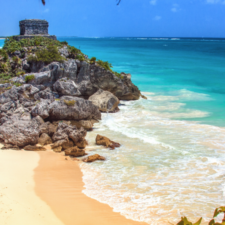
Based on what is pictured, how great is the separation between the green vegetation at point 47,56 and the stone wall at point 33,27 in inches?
288

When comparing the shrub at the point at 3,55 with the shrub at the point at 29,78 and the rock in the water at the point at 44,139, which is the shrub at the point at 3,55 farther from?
the rock in the water at the point at 44,139

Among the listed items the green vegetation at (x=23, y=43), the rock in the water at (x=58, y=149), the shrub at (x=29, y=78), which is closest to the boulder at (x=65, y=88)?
the shrub at (x=29, y=78)

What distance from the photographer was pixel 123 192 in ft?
27.0

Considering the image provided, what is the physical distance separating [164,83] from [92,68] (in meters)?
14.3

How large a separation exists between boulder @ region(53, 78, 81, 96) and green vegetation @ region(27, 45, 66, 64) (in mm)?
2704

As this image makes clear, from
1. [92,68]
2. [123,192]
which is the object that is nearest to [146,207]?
[123,192]

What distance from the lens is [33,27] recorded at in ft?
86.2

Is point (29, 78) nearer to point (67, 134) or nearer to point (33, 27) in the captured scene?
point (67, 134)

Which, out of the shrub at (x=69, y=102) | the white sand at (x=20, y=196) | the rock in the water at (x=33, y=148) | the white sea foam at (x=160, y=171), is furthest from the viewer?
the shrub at (x=69, y=102)

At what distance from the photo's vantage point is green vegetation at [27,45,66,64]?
19.6m

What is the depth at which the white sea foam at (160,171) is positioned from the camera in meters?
7.53

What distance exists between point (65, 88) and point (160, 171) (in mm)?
10341

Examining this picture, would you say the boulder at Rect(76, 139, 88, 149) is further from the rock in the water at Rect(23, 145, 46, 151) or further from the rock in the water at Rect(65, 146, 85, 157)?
the rock in the water at Rect(23, 145, 46, 151)

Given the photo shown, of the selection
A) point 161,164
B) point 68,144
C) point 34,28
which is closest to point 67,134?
point 68,144
